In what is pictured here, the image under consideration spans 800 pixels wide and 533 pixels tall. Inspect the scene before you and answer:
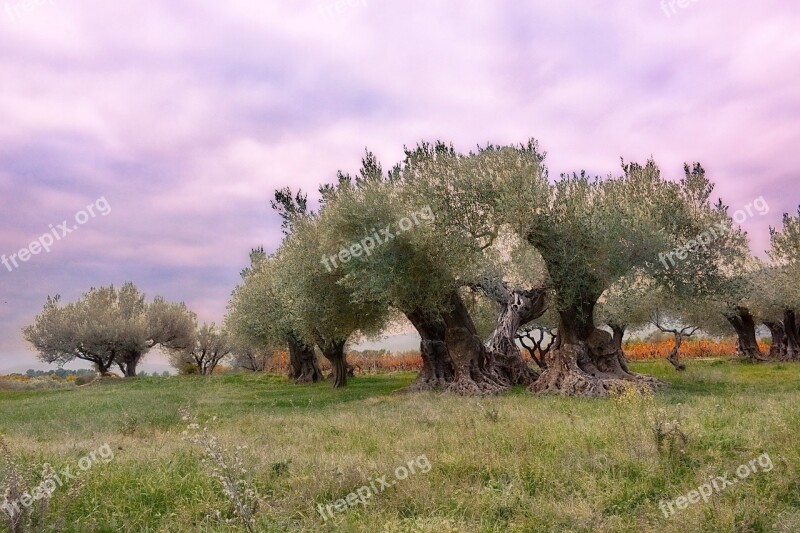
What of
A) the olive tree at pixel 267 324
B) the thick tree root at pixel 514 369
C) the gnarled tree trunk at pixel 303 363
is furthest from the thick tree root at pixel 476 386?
the gnarled tree trunk at pixel 303 363

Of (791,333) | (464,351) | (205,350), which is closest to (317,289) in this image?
(464,351)

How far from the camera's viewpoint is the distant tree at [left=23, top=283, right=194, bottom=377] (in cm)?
6638

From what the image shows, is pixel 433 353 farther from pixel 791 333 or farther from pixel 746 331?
pixel 791 333

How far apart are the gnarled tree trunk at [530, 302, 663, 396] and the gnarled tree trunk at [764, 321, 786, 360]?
32.3 metres

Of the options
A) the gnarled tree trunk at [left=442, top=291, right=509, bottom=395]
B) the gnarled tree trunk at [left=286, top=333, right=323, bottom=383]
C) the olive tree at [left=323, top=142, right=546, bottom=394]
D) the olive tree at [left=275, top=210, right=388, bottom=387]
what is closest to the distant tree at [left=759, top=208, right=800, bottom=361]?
the gnarled tree trunk at [left=442, top=291, right=509, bottom=395]

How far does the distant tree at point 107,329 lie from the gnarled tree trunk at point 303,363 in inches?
1210

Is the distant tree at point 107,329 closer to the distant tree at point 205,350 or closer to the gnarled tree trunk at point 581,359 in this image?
the distant tree at point 205,350

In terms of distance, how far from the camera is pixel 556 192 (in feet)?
83.8

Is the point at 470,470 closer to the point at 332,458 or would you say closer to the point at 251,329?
the point at 332,458

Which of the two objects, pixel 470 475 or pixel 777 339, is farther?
pixel 777 339

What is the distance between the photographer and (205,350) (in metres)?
82.6

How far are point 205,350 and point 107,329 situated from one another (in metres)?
17.9

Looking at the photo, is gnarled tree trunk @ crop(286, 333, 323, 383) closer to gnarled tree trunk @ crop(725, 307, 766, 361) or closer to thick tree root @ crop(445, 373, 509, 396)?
thick tree root @ crop(445, 373, 509, 396)

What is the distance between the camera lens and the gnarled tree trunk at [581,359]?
2683cm
